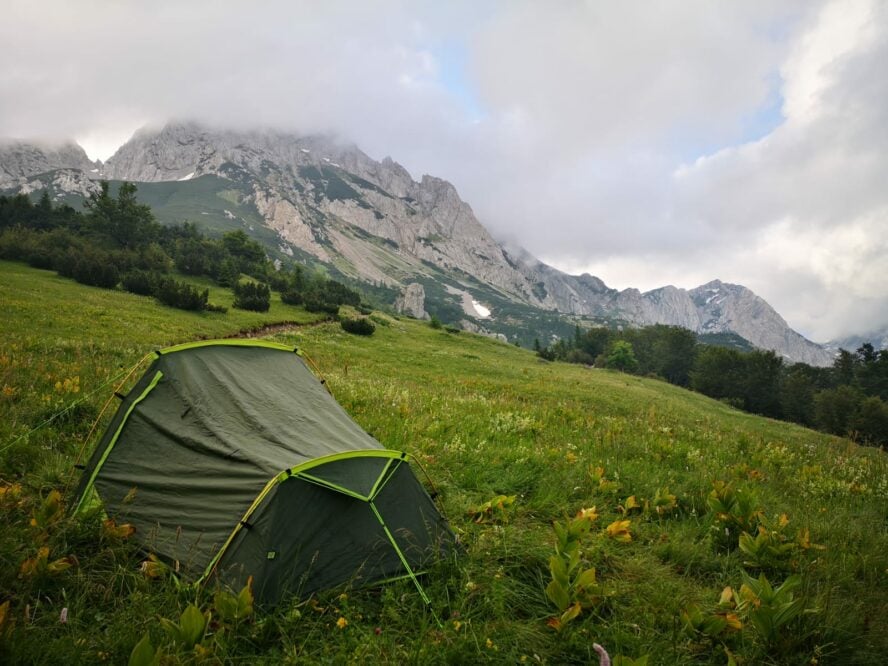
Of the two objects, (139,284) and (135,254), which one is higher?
(135,254)

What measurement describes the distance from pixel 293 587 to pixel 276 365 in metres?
3.61

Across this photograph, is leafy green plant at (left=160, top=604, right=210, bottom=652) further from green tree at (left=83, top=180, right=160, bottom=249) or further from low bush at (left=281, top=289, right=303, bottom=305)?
green tree at (left=83, top=180, right=160, bottom=249)

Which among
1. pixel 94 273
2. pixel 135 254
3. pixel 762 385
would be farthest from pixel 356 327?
pixel 762 385

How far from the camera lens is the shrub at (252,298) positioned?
3891 centimetres

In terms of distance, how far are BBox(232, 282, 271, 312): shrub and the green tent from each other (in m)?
35.6

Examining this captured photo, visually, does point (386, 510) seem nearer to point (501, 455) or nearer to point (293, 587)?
point (293, 587)

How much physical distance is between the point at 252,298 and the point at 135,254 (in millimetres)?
17777

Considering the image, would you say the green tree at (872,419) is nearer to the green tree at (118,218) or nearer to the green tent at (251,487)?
the green tent at (251,487)

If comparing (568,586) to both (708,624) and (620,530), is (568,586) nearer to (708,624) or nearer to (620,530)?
(708,624)

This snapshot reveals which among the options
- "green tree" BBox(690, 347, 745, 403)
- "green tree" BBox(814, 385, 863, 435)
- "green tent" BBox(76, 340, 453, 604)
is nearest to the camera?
"green tent" BBox(76, 340, 453, 604)

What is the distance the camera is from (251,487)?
4473mm

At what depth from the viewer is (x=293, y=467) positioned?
172 inches

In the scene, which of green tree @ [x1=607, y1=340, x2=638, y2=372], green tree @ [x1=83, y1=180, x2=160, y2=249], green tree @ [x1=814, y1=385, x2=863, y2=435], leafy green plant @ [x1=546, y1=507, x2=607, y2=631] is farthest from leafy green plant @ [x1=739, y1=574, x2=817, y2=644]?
green tree @ [x1=607, y1=340, x2=638, y2=372]

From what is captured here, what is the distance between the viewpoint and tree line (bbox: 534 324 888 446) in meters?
63.8
